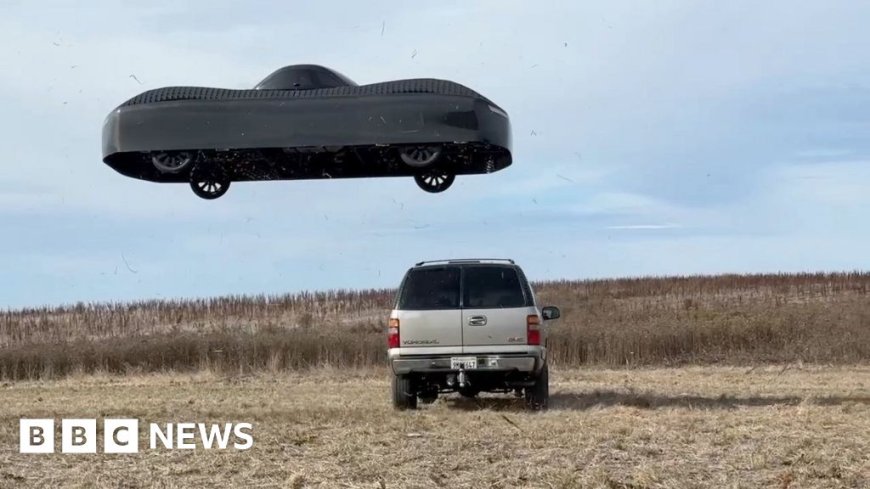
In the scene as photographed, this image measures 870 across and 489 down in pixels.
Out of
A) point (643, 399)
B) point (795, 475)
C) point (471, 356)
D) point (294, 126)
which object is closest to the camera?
point (795, 475)

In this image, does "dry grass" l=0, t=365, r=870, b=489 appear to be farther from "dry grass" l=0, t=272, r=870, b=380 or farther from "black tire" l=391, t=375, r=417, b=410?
"dry grass" l=0, t=272, r=870, b=380

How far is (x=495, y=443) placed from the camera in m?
10.7

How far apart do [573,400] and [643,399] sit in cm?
102

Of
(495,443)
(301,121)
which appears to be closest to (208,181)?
(301,121)

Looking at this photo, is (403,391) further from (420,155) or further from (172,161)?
(172,161)

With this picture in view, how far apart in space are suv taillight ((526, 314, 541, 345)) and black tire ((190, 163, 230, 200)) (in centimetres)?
418

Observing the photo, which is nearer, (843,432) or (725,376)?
(843,432)

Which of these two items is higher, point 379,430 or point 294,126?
point 294,126

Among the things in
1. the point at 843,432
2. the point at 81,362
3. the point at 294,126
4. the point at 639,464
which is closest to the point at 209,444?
the point at 294,126

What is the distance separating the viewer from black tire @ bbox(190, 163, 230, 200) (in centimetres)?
1159

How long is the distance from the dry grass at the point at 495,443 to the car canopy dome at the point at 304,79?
3.59 m

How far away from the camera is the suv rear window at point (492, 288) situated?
13891 millimetres

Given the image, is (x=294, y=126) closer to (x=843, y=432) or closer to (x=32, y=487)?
(x=32, y=487)

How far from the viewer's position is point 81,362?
86.3ft
